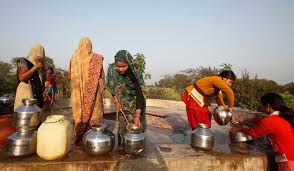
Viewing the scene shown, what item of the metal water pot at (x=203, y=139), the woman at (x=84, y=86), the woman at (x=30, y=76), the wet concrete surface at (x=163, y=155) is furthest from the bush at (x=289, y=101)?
the woman at (x=30, y=76)

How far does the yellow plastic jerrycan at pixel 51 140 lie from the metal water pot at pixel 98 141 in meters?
0.25

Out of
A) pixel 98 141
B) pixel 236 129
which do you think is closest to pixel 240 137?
pixel 236 129

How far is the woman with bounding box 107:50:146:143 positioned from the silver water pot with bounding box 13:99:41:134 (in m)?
1.21

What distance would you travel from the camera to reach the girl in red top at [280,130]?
3068 millimetres

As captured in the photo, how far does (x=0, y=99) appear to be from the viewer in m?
6.20

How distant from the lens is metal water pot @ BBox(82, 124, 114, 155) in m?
2.71

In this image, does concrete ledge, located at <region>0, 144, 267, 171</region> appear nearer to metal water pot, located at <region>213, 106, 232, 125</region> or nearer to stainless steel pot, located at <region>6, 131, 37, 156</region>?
stainless steel pot, located at <region>6, 131, 37, 156</region>

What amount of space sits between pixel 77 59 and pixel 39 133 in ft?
4.89

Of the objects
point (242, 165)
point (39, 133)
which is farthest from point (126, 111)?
point (242, 165)

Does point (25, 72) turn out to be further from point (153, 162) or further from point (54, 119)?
point (153, 162)

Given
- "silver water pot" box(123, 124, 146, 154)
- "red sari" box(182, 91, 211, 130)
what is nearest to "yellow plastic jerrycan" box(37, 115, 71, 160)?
"silver water pot" box(123, 124, 146, 154)

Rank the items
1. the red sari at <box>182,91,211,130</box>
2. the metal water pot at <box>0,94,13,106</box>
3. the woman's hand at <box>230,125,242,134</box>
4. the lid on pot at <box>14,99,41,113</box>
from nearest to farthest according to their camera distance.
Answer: the lid on pot at <box>14,99,41,113</box> → the woman's hand at <box>230,125,242,134</box> → the red sari at <box>182,91,211,130</box> → the metal water pot at <box>0,94,13,106</box>

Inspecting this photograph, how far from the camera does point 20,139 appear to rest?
2615mm

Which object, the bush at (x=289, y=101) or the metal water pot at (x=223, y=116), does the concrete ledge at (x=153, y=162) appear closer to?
the metal water pot at (x=223, y=116)
